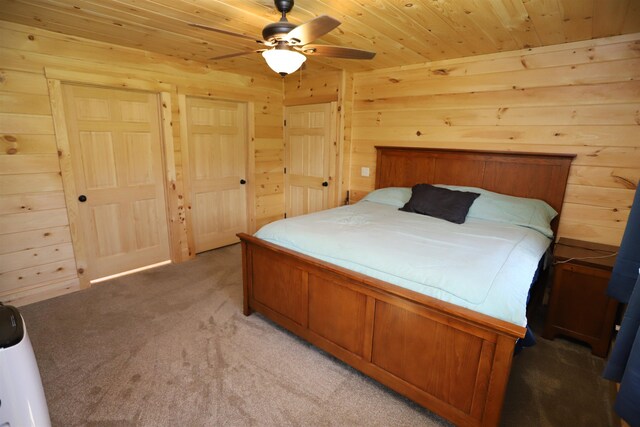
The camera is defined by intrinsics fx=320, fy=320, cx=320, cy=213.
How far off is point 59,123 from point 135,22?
114 cm

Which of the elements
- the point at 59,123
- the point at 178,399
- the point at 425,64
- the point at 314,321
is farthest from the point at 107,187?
the point at 425,64

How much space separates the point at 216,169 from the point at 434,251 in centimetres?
304

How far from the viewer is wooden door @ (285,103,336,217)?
4.08 meters

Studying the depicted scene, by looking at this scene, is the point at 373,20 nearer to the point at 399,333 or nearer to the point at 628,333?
the point at 399,333

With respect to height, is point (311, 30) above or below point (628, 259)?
above

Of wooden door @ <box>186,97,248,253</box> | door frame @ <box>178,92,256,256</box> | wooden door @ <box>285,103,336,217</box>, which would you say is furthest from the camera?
wooden door @ <box>285,103,336,217</box>

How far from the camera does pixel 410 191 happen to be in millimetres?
3371

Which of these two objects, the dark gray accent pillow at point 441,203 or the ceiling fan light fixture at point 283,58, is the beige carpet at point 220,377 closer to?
the dark gray accent pillow at point 441,203

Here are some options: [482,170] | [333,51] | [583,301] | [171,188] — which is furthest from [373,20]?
[171,188]

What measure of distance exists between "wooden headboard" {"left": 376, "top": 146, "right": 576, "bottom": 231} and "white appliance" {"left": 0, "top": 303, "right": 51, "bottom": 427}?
3.32 m

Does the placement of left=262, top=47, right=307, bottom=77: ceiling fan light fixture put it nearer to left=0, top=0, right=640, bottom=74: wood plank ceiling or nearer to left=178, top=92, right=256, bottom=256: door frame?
left=0, top=0, right=640, bottom=74: wood plank ceiling

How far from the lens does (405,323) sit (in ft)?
5.55

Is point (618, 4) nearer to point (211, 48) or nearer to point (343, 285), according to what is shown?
point (343, 285)

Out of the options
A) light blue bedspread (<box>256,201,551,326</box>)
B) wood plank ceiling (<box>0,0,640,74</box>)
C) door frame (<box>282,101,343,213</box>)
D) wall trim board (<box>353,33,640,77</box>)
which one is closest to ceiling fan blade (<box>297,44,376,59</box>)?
wood plank ceiling (<box>0,0,640,74</box>)
